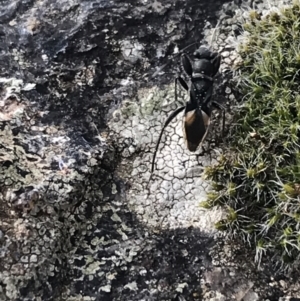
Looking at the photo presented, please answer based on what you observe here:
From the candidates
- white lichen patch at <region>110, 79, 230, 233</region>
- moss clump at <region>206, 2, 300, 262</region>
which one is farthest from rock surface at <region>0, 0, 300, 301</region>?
moss clump at <region>206, 2, 300, 262</region>

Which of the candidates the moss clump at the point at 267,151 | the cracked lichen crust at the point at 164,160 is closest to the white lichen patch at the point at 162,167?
the cracked lichen crust at the point at 164,160

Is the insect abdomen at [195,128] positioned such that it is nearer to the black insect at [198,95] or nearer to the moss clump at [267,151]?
the black insect at [198,95]

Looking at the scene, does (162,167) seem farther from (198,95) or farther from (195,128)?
(198,95)

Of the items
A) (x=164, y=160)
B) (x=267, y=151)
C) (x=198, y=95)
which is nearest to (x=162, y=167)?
(x=164, y=160)

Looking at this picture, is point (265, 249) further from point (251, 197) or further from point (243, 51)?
point (243, 51)

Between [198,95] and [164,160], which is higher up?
[198,95]

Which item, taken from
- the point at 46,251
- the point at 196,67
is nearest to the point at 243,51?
the point at 196,67

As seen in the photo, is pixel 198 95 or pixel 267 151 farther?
pixel 198 95
